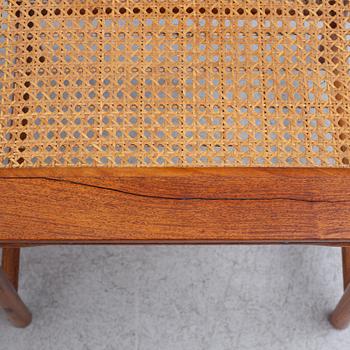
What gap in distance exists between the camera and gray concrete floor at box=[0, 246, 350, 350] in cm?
88

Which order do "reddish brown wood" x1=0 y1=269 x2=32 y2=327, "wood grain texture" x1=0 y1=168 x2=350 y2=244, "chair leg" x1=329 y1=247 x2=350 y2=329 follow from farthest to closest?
1. "chair leg" x1=329 y1=247 x2=350 y2=329
2. "reddish brown wood" x1=0 y1=269 x2=32 y2=327
3. "wood grain texture" x1=0 y1=168 x2=350 y2=244

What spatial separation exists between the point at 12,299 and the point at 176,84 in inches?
17.1

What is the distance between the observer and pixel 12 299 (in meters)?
0.76

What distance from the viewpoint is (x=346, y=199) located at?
0.48 metres

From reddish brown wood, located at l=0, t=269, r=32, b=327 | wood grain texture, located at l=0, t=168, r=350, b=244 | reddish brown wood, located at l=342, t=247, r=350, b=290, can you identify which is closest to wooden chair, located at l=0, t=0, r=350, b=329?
wood grain texture, located at l=0, t=168, r=350, b=244

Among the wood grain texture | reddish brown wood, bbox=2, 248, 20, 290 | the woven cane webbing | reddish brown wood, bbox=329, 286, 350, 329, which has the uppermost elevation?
the woven cane webbing

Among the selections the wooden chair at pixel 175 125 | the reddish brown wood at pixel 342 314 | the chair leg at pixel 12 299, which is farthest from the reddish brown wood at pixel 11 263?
the reddish brown wood at pixel 342 314

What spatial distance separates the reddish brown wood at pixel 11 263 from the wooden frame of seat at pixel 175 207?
1.31 ft

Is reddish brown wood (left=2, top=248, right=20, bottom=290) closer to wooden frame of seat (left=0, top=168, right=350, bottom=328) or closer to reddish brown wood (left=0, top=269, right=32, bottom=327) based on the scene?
reddish brown wood (left=0, top=269, right=32, bottom=327)

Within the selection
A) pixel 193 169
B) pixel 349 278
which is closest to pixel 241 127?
pixel 193 169

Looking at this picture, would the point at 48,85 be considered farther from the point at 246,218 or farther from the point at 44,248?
the point at 44,248

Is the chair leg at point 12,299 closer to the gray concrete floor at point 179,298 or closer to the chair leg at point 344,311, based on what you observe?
the gray concrete floor at point 179,298

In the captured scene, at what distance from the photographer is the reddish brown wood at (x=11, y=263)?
847mm

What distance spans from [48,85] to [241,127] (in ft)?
0.75
